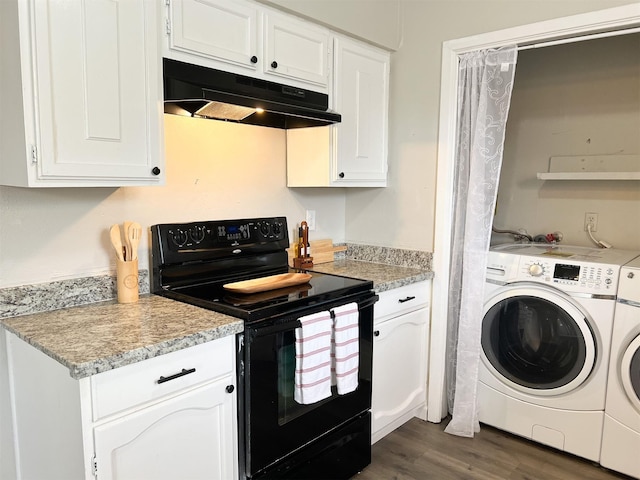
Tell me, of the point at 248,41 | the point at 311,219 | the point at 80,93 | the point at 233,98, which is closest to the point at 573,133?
the point at 311,219

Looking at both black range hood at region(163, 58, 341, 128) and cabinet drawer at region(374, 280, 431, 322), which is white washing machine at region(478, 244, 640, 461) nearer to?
cabinet drawer at region(374, 280, 431, 322)

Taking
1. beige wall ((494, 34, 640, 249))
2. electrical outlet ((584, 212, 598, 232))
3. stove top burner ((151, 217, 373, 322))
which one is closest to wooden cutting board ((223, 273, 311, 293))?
stove top burner ((151, 217, 373, 322))

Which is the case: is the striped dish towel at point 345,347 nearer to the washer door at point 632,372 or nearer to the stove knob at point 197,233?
the stove knob at point 197,233

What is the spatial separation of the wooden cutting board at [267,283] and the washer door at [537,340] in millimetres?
1094

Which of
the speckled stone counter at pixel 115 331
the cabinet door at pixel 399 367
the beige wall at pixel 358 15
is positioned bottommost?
the cabinet door at pixel 399 367

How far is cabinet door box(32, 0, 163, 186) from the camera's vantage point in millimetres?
1434

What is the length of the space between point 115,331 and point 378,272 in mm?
A: 1452

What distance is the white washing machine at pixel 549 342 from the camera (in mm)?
2266

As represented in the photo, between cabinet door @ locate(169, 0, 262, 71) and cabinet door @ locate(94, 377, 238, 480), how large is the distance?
1.24m

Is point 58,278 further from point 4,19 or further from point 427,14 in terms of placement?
point 427,14

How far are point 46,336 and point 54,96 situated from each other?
732 millimetres

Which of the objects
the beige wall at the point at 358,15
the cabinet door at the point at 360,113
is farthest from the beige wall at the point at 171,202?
the beige wall at the point at 358,15

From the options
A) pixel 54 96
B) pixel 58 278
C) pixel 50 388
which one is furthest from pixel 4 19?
pixel 50 388

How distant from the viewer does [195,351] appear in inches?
60.1
